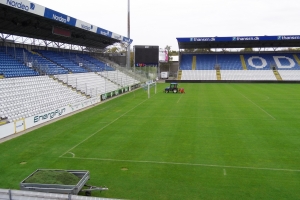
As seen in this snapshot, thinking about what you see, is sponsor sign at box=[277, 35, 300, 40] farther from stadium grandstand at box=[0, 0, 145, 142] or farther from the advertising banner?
the advertising banner

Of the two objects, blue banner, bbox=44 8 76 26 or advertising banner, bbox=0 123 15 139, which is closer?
advertising banner, bbox=0 123 15 139

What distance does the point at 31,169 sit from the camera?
10.7 m

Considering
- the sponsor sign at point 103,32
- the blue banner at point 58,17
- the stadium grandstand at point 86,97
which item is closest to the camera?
the stadium grandstand at point 86,97

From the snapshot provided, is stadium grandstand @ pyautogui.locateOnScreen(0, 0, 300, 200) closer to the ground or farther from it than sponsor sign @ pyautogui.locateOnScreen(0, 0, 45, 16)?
closer to the ground

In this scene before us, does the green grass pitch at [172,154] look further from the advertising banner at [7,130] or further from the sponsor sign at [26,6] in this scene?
the sponsor sign at [26,6]

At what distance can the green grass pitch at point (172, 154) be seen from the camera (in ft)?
29.6

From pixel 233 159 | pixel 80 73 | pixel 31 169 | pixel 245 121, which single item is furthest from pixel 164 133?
pixel 80 73

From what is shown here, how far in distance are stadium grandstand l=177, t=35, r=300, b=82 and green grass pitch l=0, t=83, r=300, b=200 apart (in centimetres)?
3962

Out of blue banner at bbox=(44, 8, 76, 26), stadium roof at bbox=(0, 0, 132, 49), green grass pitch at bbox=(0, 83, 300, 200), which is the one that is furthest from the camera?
blue banner at bbox=(44, 8, 76, 26)

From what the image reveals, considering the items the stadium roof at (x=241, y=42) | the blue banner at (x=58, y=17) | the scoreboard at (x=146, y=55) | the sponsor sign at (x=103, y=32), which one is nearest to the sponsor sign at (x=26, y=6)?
the blue banner at (x=58, y=17)

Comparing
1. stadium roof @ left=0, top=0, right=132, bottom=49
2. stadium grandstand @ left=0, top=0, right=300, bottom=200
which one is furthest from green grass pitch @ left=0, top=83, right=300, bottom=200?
stadium roof @ left=0, top=0, right=132, bottom=49

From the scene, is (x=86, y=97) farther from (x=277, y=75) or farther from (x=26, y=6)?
(x=277, y=75)

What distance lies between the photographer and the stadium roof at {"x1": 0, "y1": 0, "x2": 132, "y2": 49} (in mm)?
22922

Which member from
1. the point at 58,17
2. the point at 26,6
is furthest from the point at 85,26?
the point at 26,6
